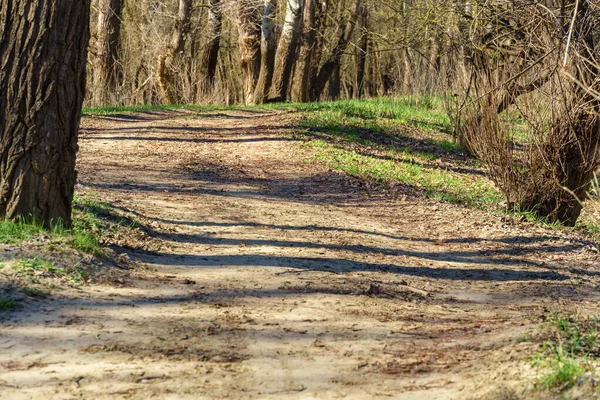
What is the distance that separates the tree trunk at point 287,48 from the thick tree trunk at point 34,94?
49.0 feet

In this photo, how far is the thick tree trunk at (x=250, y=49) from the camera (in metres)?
23.3

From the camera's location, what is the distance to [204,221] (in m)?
8.58

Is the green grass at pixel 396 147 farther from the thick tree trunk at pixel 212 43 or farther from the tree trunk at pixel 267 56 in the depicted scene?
the thick tree trunk at pixel 212 43

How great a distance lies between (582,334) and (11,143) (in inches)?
171

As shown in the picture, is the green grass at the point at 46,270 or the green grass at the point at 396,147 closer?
the green grass at the point at 46,270

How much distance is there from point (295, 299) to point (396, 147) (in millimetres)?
9868

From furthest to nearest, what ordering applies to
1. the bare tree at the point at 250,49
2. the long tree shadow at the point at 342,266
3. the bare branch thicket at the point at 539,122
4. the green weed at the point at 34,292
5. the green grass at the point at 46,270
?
the bare tree at the point at 250,49 → the bare branch thicket at the point at 539,122 → the long tree shadow at the point at 342,266 → the green grass at the point at 46,270 → the green weed at the point at 34,292

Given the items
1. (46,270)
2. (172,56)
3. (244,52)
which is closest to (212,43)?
(172,56)

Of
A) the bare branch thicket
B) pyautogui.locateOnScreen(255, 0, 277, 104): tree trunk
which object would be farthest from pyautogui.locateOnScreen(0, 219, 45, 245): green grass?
pyautogui.locateOnScreen(255, 0, 277, 104): tree trunk

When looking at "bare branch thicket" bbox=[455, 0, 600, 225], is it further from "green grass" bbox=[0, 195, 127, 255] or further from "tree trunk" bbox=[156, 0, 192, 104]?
"tree trunk" bbox=[156, 0, 192, 104]

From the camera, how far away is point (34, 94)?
20.6 feet

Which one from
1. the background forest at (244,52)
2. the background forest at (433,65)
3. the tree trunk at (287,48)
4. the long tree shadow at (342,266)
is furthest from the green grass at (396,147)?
the long tree shadow at (342,266)

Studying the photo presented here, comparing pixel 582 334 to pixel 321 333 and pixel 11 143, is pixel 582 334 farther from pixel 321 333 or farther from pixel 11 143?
pixel 11 143

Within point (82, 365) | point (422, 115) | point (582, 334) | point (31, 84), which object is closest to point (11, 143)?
point (31, 84)
